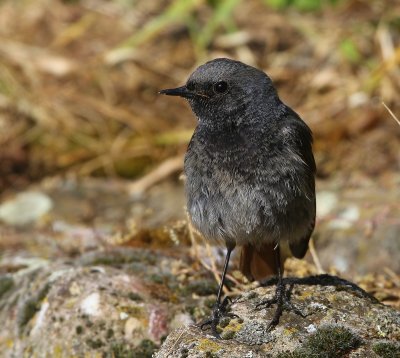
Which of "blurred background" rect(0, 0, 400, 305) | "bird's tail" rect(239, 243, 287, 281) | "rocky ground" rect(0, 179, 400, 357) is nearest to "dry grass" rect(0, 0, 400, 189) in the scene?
"blurred background" rect(0, 0, 400, 305)

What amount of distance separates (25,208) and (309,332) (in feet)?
15.7

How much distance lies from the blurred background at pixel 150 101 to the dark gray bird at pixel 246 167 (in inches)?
82.2

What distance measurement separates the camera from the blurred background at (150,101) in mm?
7383

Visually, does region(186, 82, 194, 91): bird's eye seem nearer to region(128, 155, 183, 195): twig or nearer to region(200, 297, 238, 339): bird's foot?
region(200, 297, 238, 339): bird's foot

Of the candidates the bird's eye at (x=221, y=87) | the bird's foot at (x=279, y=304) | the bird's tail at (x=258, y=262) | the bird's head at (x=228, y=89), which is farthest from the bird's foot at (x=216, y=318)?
the bird's eye at (x=221, y=87)

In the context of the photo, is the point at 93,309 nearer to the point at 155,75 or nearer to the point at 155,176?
the point at 155,176

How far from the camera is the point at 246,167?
3.98 m

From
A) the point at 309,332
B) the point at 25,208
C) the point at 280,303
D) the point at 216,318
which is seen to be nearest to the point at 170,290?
the point at 216,318

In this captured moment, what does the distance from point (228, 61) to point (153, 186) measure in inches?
154

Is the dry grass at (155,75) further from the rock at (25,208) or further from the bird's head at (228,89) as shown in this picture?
the bird's head at (228,89)

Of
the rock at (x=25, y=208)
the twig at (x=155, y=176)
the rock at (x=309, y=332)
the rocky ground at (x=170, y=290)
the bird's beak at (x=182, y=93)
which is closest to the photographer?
the rock at (x=309, y=332)

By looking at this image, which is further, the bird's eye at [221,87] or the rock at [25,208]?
the rock at [25,208]

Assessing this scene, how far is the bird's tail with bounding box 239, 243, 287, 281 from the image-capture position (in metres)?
4.45

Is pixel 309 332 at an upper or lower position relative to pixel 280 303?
lower
